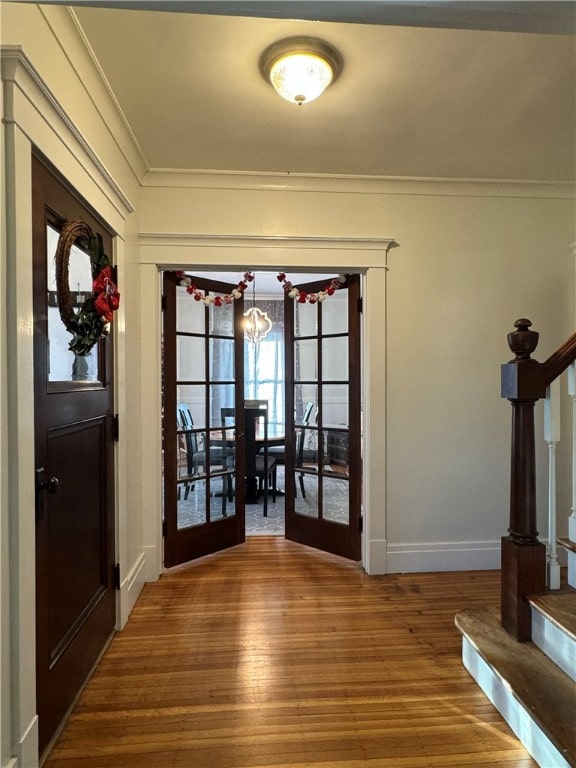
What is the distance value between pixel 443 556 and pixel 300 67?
3013mm

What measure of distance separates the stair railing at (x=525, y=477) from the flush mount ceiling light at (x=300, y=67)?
4.51 ft

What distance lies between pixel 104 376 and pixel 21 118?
1.14 m

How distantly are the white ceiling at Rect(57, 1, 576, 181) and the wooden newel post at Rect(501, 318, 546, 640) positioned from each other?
117cm

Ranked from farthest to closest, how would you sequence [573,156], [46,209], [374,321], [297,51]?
[374,321]
[573,156]
[297,51]
[46,209]

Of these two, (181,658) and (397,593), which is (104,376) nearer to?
(181,658)

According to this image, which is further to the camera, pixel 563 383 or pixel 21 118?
pixel 563 383

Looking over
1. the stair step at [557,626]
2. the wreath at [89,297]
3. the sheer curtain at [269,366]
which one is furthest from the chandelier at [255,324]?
the stair step at [557,626]

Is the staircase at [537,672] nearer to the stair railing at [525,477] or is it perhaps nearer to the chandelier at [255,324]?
the stair railing at [525,477]

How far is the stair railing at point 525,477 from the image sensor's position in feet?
5.92

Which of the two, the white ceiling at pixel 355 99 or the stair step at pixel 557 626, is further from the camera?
the white ceiling at pixel 355 99

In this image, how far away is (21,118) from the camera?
1297mm

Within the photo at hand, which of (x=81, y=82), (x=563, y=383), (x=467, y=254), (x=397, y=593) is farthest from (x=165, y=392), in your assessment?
(x=563, y=383)

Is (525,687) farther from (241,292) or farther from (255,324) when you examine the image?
(255,324)

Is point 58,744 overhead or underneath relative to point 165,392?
underneath
